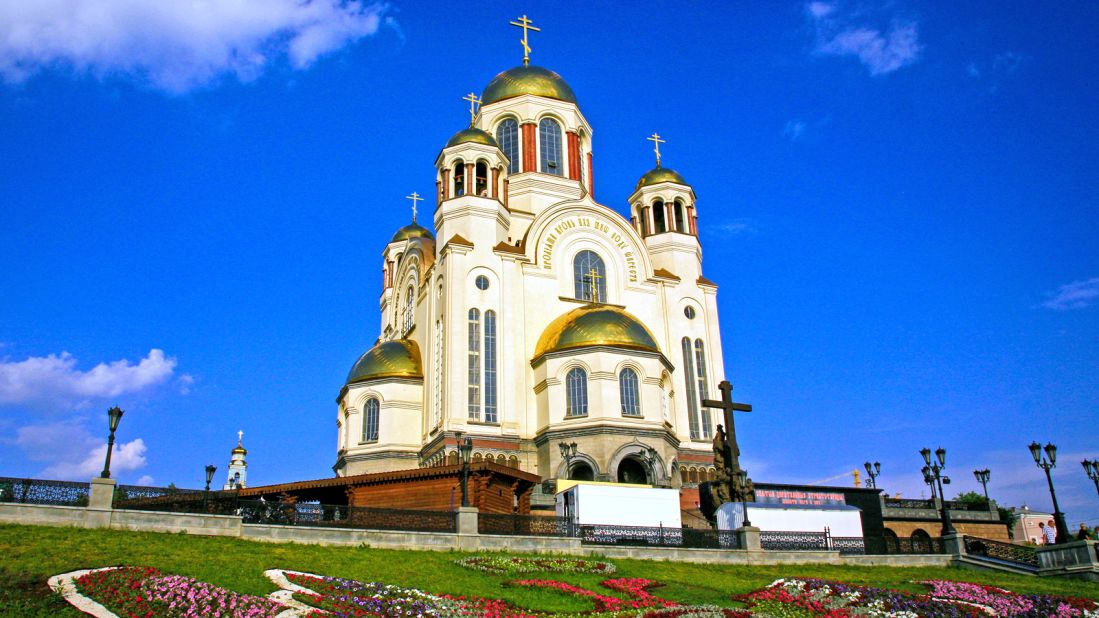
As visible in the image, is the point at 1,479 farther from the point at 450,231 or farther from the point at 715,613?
the point at 450,231

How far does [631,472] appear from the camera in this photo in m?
30.5

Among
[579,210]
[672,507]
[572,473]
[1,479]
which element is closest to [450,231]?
[579,210]

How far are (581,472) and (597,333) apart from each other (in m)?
5.01

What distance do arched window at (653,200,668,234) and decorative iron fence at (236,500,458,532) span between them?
22.5 meters

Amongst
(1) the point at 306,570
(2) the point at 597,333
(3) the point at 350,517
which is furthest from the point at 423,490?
(1) the point at 306,570

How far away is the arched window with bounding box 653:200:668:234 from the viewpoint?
39.1m

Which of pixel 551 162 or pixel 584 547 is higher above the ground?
pixel 551 162

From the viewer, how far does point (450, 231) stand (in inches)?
1367

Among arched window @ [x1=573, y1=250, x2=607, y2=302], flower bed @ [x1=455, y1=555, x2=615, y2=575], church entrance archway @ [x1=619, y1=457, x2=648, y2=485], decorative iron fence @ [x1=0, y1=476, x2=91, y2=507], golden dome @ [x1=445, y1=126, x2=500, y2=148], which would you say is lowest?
flower bed @ [x1=455, y1=555, x2=615, y2=575]

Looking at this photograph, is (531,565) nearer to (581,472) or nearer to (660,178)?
(581,472)

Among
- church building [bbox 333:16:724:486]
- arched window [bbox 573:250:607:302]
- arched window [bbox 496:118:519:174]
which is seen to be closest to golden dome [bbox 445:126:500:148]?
church building [bbox 333:16:724:486]

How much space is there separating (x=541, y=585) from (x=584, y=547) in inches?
190

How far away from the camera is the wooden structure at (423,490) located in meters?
23.5

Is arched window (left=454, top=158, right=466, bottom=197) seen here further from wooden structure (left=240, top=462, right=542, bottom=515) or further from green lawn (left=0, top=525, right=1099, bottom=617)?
green lawn (left=0, top=525, right=1099, bottom=617)
